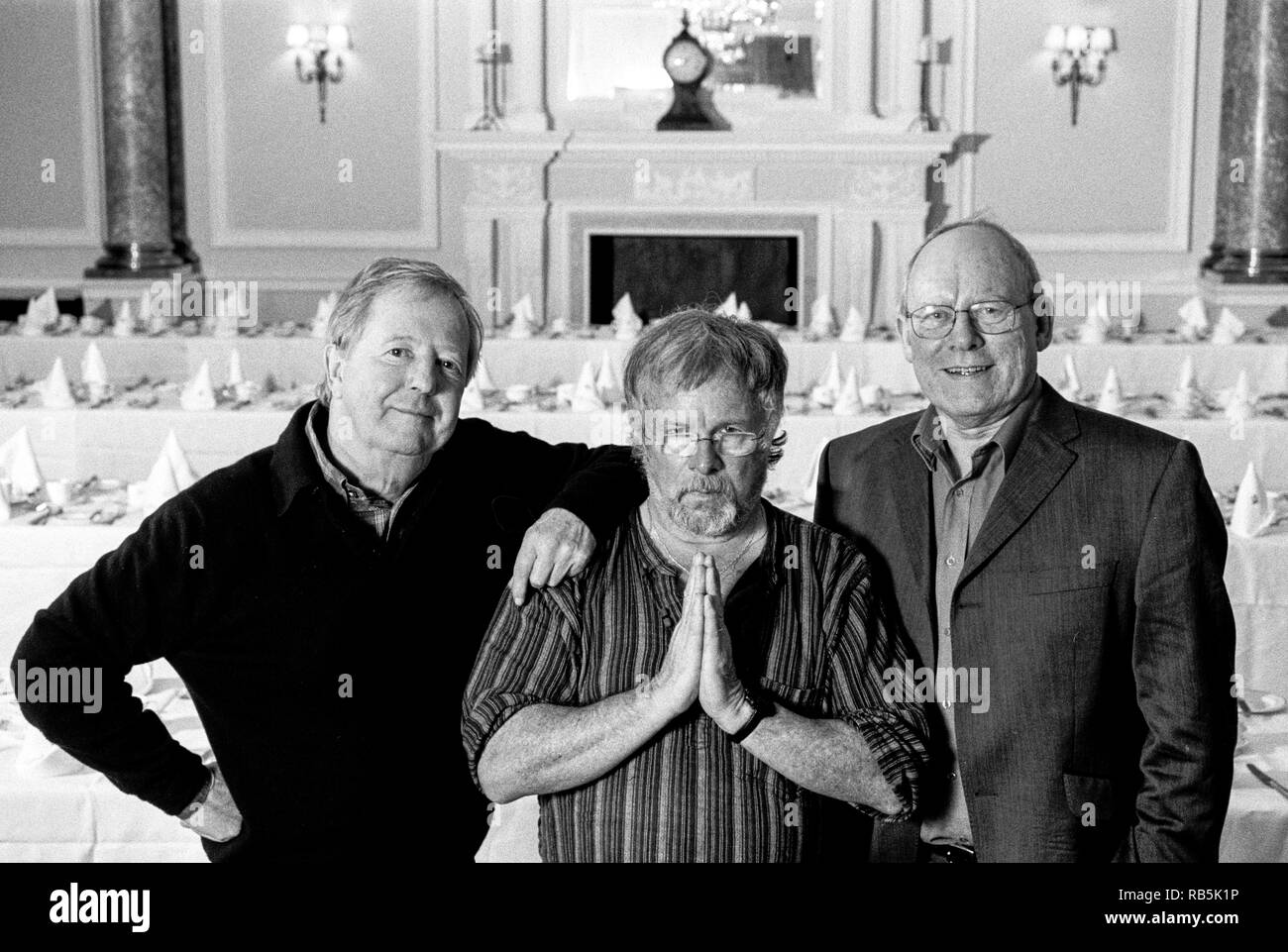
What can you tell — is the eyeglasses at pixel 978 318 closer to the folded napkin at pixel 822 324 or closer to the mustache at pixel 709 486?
the mustache at pixel 709 486

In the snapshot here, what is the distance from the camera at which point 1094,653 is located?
160cm

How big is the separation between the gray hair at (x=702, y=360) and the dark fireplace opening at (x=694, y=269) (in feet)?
22.2

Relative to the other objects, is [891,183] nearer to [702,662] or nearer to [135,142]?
[135,142]

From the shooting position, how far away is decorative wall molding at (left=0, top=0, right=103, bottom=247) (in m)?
8.46

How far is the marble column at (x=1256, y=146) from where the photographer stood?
7523 millimetres

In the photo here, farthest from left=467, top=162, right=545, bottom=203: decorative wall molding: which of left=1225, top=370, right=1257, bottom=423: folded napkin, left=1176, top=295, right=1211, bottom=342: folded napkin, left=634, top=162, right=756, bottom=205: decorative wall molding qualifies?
left=1225, top=370, right=1257, bottom=423: folded napkin

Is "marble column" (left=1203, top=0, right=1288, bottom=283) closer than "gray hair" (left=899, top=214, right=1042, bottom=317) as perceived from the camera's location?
No

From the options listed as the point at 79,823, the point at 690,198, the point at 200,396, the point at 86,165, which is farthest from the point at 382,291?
the point at 86,165

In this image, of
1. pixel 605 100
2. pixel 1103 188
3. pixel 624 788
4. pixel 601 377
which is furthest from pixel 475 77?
pixel 624 788

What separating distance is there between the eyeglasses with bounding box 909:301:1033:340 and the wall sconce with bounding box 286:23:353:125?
7.34 meters

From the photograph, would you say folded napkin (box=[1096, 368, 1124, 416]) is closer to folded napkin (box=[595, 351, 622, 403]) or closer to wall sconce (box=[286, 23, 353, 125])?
folded napkin (box=[595, 351, 622, 403])

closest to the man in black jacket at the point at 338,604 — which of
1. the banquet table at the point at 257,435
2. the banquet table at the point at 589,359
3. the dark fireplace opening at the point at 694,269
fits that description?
the banquet table at the point at 257,435
